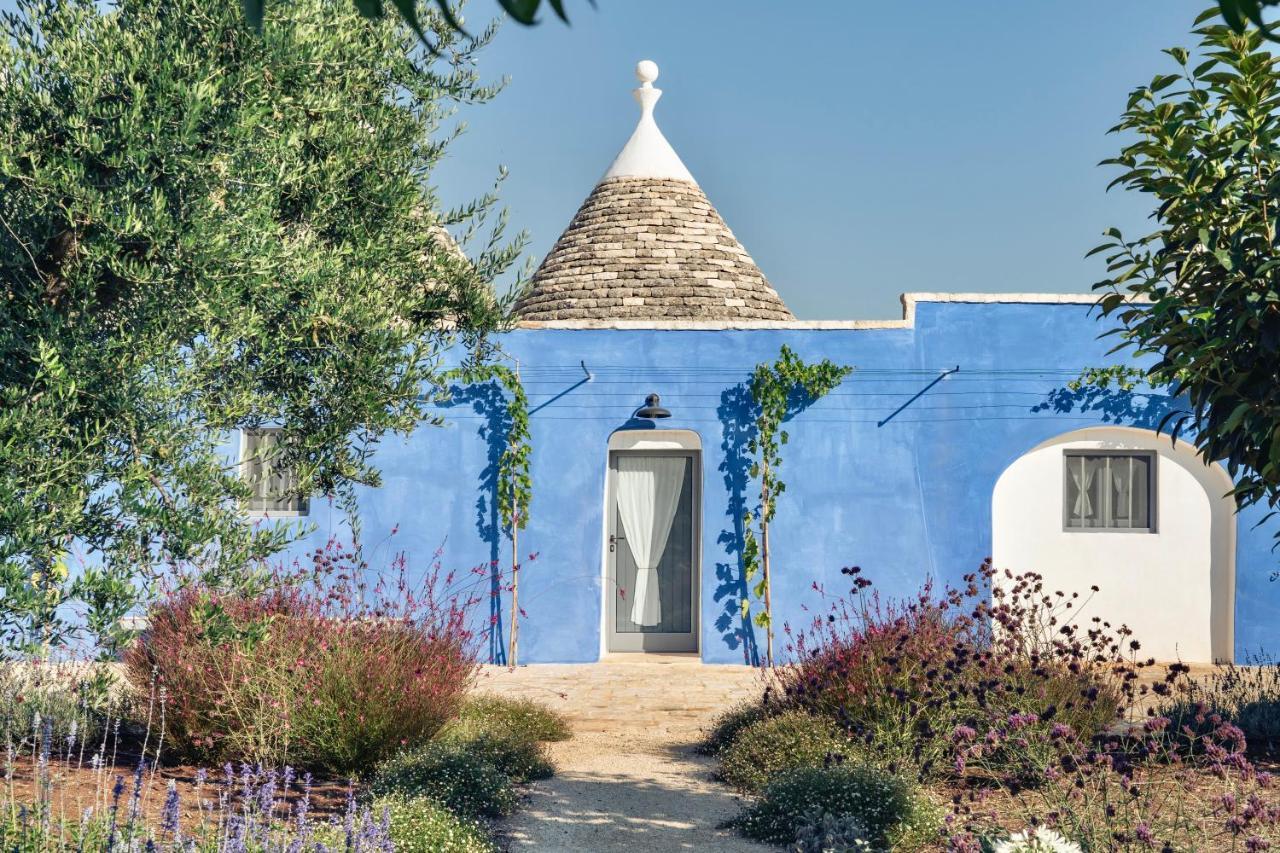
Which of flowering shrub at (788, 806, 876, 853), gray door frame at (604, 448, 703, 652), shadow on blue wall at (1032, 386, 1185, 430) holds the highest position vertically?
shadow on blue wall at (1032, 386, 1185, 430)

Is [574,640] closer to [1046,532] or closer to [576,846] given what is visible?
[1046,532]

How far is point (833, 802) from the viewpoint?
20.2 ft

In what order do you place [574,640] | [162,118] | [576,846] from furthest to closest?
1. [574,640]
2. [576,846]
3. [162,118]

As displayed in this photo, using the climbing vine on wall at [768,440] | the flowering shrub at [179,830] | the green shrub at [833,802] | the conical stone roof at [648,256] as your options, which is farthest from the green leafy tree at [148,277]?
the conical stone roof at [648,256]

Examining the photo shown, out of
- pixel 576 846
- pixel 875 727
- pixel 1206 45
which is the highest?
pixel 1206 45

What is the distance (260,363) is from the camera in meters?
5.80

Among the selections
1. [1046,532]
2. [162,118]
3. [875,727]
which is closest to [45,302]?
[162,118]

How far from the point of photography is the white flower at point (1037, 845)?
15.1ft

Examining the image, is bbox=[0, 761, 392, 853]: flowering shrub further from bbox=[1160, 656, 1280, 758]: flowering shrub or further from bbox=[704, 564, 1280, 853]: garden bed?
bbox=[1160, 656, 1280, 758]: flowering shrub

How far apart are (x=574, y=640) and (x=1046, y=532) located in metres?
5.72

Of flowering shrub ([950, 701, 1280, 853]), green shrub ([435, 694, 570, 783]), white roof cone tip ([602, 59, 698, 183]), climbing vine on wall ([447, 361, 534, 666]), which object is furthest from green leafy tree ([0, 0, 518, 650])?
white roof cone tip ([602, 59, 698, 183])

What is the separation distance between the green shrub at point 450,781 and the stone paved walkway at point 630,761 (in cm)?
19

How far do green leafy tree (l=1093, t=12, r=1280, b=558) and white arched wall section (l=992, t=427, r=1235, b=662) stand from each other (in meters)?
7.33

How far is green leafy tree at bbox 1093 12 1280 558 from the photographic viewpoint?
18.5 feet
